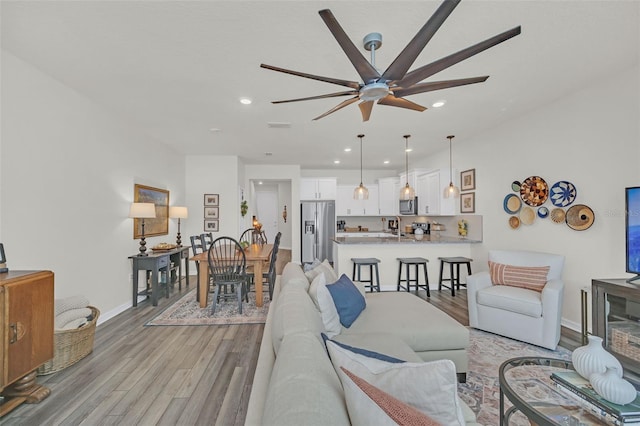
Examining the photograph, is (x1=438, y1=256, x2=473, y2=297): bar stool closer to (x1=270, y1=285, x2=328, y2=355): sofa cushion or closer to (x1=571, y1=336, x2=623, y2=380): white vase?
(x1=571, y1=336, x2=623, y2=380): white vase

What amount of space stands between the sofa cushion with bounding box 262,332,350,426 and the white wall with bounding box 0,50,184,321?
2.88m

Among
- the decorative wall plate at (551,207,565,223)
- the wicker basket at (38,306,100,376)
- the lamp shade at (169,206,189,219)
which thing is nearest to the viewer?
the wicker basket at (38,306,100,376)

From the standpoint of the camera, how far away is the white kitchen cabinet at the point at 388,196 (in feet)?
24.7

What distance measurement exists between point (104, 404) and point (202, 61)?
279cm

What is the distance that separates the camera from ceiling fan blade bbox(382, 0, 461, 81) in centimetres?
126

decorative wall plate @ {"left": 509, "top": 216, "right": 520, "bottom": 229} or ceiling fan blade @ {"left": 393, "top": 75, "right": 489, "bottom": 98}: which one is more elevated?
ceiling fan blade @ {"left": 393, "top": 75, "right": 489, "bottom": 98}

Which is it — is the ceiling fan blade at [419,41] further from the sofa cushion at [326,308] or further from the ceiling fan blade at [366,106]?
the sofa cushion at [326,308]

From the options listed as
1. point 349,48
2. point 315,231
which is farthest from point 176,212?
point 349,48

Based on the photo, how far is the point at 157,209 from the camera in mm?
4910

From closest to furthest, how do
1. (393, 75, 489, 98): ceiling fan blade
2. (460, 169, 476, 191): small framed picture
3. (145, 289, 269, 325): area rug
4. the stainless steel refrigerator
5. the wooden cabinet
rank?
the wooden cabinet < (393, 75, 489, 98): ceiling fan blade < (145, 289, 269, 325): area rug < (460, 169, 476, 191): small framed picture < the stainless steel refrigerator

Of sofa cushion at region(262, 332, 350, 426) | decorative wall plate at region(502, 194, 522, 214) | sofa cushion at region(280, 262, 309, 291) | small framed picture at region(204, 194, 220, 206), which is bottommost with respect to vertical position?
sofa cushion at region(262, 332, 350, 426)

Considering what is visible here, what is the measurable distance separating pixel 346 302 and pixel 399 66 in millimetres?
1714

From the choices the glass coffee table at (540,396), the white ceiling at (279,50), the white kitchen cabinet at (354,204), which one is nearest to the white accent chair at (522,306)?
the glass coffee table at (540,396)

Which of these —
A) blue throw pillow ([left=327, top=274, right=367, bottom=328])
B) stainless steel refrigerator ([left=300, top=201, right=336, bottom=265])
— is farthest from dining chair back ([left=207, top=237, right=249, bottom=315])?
stainless steel refrigerator ([left=300, top=201, right=336, bottom=265])
